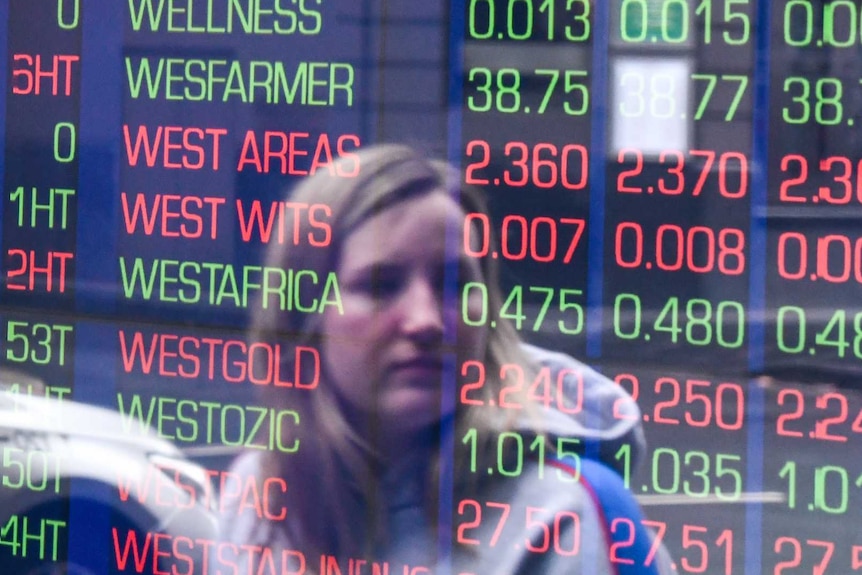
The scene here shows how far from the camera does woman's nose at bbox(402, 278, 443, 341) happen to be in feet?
13.3

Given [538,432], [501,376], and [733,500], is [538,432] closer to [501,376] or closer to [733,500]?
[501,376]

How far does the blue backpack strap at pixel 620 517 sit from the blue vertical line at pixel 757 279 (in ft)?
0.92

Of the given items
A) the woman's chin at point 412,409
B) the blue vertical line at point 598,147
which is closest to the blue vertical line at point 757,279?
the blue vertical line at point 598,147

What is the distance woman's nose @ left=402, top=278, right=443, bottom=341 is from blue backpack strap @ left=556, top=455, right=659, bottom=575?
54 centimetres

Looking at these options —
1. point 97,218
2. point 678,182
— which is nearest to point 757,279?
point 678,182

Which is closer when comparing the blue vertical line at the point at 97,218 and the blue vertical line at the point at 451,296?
the blue vertical line at the point at 451,296

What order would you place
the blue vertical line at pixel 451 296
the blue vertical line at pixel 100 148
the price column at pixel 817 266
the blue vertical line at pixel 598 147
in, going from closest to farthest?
the price column at pixel 817 266 < the blue vertical line at pixel 598 147 < the blue vertical line at pixel 451 296 < the blue vertical line at pixel 100 148

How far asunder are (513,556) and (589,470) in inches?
13.6

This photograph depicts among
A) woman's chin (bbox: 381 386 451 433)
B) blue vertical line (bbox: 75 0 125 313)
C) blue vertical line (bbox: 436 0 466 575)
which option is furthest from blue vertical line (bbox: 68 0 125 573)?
blue vertical line (bbox: 436 0 466 575)

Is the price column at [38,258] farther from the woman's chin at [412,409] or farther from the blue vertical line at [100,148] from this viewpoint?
the woman's chin at [412,409]

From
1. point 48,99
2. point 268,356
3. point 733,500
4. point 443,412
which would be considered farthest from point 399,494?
point 48,99

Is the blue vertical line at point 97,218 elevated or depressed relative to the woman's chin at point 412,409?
elevated

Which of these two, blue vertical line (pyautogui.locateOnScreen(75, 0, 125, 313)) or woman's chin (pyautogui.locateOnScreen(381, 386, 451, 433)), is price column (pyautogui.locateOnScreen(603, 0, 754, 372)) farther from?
blue vertical line (pyautogui.locateOnScreen(75, 0, 125, 313))

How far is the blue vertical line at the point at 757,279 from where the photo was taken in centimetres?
373
